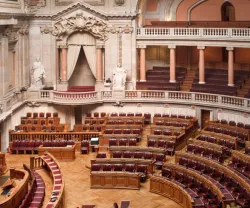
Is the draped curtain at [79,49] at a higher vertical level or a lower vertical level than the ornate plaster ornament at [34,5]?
lower

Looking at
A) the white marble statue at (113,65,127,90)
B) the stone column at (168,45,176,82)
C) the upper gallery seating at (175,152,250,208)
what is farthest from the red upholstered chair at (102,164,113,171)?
the stone column at (168,45,176,82)

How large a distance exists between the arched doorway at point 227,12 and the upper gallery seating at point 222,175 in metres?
17.1

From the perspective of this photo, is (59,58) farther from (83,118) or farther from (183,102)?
(183,102)

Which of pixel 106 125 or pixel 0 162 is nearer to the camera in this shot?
pixel 0 162

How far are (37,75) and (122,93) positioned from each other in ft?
19.9

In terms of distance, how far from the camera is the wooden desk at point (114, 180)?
72.9 feet

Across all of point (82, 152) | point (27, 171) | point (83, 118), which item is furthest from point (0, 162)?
point (83, 118)

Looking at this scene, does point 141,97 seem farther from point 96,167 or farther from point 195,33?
point 96,167

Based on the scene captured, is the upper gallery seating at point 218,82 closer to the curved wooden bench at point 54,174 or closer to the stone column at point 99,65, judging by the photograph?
the stone column at point 99,65

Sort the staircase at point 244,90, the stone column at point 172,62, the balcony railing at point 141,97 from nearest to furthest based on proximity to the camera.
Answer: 1. the balcony railing at point 141,97
2. the staircase at point 244,90
3. the stone column at point 172,62

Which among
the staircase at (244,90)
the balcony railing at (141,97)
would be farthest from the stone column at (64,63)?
the staircase at (244,90)

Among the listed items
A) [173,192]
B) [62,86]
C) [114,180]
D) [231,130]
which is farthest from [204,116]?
[173,192]

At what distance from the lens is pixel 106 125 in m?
30.2

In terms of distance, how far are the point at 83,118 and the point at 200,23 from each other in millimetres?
11595
